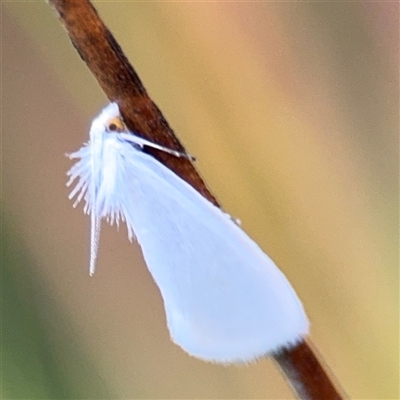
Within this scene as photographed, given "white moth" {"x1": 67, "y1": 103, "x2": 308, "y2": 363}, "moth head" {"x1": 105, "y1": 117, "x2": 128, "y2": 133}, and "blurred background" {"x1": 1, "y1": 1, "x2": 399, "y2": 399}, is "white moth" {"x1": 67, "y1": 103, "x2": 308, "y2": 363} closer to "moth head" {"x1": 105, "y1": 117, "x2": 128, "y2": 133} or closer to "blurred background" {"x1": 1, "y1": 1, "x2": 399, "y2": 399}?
"moth head" {"x1": 105, "y1": 117, "x2": 128, "y2": 133}

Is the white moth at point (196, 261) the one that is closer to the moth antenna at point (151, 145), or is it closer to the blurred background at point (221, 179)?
the moth antenna at point (151, 145)

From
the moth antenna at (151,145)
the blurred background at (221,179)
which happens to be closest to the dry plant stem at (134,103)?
the moth antenna at (151,145)

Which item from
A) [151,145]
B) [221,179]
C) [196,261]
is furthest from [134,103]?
[221,179]

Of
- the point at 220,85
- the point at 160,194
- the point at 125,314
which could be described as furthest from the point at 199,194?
the point at 125,314

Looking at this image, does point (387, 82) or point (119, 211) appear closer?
point (119, 211)

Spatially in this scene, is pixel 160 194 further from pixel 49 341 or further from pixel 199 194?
pixel 49 341

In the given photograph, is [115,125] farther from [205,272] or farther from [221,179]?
[221,179]
